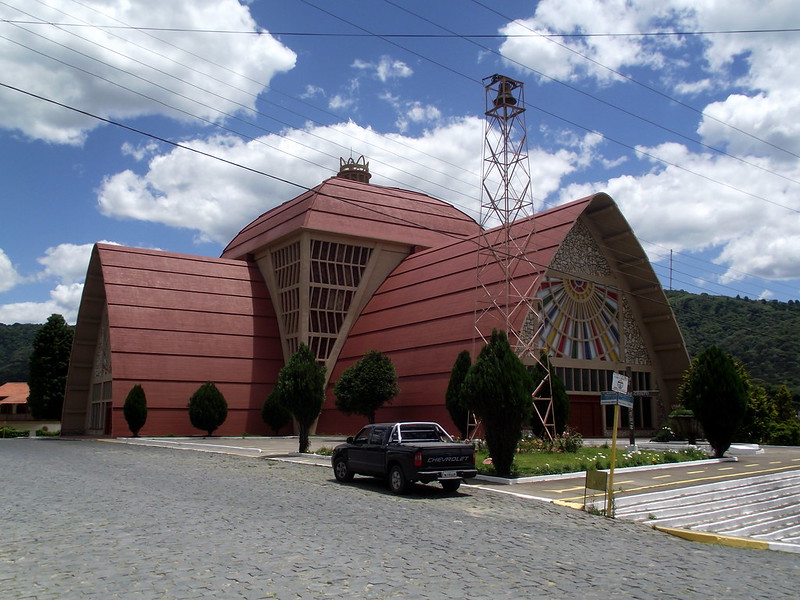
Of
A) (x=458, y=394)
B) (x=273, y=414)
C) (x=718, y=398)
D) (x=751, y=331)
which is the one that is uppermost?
(x=751, y=331)

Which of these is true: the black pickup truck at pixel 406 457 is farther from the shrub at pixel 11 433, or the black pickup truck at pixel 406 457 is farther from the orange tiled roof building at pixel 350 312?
the shrub at pixel 11 433

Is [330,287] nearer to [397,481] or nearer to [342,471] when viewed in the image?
[342,471]

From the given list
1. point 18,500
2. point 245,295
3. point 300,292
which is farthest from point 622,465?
point 245,295

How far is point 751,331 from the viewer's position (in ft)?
217

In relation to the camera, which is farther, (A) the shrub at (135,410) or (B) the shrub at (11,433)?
(B) the shrub at (11,433)

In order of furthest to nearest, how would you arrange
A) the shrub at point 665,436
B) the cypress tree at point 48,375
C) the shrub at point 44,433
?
the cypress tree at point 48,375, the shrub at point 44,433, the shrub at point 665,436

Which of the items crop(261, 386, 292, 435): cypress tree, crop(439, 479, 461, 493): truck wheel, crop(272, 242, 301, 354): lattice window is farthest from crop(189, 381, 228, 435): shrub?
crop(439, 479, 461, 493): truck wheel

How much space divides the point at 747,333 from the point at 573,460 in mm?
56639

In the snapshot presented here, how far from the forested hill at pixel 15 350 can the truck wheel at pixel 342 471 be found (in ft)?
268

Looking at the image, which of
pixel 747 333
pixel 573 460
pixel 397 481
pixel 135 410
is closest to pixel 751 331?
pixel 747 333

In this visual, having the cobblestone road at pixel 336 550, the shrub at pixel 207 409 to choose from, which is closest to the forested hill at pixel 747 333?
the shrub at pixel 207 409

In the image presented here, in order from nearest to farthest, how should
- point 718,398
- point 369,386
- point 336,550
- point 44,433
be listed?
point 336,550 → point 718,398 → point 369,386 → point 44,433

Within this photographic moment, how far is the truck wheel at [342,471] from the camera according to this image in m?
17.0

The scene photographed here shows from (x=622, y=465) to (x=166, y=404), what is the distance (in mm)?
29850
